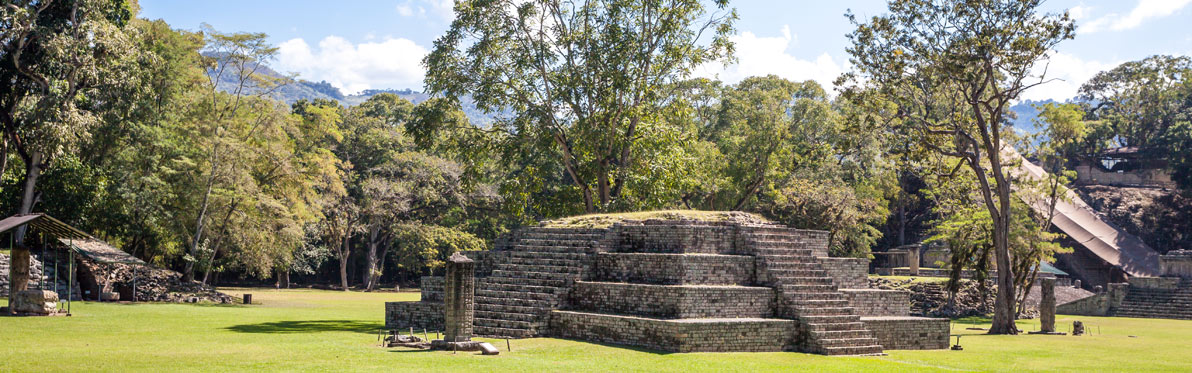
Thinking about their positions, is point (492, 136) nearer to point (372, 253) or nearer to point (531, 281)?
point (531, 281)

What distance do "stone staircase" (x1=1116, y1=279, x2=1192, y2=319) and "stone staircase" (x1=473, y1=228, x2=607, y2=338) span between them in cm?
2945

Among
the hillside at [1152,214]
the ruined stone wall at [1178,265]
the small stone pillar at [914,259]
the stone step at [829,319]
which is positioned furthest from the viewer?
the hillside at [1152,214]

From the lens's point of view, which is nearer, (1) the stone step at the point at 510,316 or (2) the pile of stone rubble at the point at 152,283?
(1) the stone step at the point at 510,316

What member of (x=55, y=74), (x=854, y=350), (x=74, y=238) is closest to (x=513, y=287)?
(x=854, y=350)

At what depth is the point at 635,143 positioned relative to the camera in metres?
28.2

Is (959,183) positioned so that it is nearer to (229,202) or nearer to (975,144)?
(975,144)

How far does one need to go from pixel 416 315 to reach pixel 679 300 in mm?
6271

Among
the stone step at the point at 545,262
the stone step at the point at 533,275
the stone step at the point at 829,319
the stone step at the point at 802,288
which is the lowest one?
the stone step at the point at 829,319

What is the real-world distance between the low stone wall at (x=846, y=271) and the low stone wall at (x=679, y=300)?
2.56 meters

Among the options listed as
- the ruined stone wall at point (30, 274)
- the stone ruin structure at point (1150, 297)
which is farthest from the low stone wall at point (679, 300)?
the stone ruin structure at point (1150, 297)

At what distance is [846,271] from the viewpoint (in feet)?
68.1

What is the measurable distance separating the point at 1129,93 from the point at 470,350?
6907 cm

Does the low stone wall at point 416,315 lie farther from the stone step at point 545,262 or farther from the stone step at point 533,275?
the stone step at point 545,262

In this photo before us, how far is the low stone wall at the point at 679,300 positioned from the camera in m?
17.4
